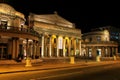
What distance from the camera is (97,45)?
7069 cm

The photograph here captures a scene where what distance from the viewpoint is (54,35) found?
188 ft

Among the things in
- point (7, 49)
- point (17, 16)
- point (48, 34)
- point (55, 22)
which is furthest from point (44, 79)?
point (55, 22)

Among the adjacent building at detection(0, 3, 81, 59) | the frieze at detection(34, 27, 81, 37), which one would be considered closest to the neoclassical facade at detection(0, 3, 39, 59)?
the adjacent building at detection(0, 3, 81, 59)

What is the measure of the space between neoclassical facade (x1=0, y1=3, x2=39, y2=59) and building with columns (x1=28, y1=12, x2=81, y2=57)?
473 inches

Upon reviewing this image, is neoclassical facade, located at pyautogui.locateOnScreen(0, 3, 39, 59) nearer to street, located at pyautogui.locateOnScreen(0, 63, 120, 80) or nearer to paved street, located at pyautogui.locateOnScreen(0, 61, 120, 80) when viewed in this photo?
paved street, located at pyautogui.locateOnScreen(0, 61, 120, 80)

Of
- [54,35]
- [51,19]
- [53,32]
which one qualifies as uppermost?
[51,19]

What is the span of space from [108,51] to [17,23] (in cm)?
4358

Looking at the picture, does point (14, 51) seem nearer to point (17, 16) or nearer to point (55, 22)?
point (17, 16)

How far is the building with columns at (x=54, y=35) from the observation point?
5317cm

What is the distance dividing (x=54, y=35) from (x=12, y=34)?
2802 cm

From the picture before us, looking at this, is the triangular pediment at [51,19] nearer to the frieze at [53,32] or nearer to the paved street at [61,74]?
the frieze at [53,32]

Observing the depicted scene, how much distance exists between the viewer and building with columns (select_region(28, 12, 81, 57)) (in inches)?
2093

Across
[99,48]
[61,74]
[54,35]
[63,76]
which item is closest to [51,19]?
[54,35]

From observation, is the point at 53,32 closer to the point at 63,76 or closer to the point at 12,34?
the point at 12,34
